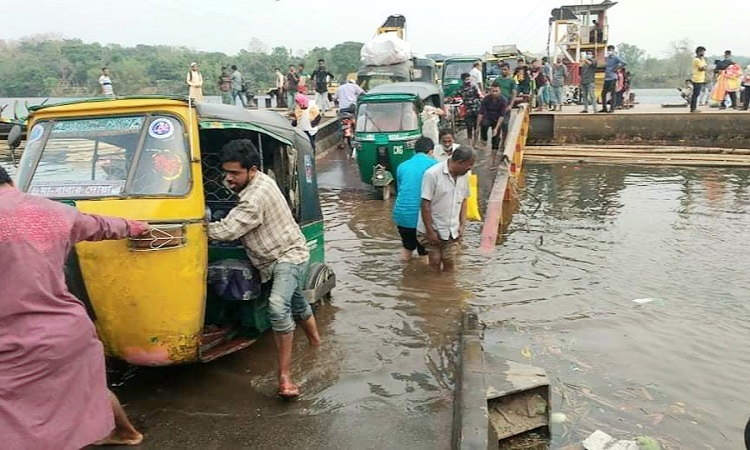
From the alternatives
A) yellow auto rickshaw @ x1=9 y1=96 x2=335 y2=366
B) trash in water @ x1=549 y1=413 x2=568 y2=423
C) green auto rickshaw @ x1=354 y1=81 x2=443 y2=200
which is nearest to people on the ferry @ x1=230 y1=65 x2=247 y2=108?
green auto rickshaw @ x1=354 y1=81 x2=443 y2=200

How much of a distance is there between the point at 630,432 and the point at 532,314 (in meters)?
2.17

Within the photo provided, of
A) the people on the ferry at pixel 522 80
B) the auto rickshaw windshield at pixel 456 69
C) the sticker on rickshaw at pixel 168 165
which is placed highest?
the auto rickshaw windshield at pixel 456 69

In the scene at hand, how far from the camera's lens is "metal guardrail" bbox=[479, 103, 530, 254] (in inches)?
335

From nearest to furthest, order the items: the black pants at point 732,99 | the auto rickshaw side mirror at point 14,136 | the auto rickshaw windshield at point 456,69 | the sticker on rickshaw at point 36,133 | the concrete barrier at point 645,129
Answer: the sticker on rickshaw at point 36,133
the auto rickshaw side mirror at point 14,136
the concrete barrier at point 645,129
the black pants at point 732,99
the auto rickshaw windshield at point 456,69

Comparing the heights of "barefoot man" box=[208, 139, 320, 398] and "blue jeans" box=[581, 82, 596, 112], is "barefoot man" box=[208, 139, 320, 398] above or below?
below

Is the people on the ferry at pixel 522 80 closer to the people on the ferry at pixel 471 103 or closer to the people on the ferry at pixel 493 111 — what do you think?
the people on the ferry at pixel 471 103

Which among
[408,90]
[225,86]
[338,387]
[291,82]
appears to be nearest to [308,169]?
[338,387]

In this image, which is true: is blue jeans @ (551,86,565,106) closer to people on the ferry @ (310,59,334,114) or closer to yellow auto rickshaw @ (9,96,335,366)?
people on the ferry @ (310,59,334,114)

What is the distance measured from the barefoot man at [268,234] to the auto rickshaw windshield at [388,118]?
26.6 feet

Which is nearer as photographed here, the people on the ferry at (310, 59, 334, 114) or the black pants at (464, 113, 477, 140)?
the black pants at (464, 113, 477, 140)

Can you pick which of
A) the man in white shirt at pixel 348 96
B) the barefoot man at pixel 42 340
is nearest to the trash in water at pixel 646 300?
the barefoot man at pixel 42 340

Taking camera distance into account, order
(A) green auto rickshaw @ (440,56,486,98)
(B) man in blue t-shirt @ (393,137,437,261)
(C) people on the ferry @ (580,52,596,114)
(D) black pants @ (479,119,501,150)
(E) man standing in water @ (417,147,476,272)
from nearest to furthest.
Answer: (E) man standing in water @ (417,147,476,272)
(B) man in blue t-shirt @ (393,137,437,261)
(D) black pants @ (479,119,501,150)
(C) people on the ferry @ (580,52,596,114)
(A) green auto rickshaw @ (440,56,486,98)

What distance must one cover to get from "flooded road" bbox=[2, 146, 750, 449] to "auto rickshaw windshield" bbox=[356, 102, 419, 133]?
2882 millimetres

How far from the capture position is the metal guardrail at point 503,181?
8.52 metres
